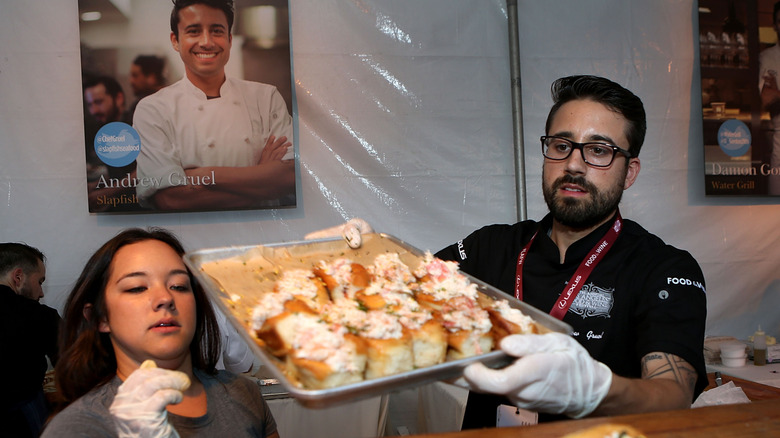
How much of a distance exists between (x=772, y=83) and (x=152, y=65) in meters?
4.63

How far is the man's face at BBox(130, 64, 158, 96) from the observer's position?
355 cm

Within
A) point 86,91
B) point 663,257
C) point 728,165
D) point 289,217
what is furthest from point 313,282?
point 728,165

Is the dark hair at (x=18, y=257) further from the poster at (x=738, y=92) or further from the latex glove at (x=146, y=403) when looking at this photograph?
the poster at (x=738, y=92)

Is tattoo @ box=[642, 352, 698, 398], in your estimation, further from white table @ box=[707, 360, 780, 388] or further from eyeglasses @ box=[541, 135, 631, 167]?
white table @ box=[707, 360, 780, 388]

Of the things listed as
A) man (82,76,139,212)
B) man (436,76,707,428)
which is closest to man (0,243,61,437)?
man (82,76,139,212)

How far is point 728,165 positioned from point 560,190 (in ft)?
9.64

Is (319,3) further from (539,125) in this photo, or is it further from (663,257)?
(663,257)

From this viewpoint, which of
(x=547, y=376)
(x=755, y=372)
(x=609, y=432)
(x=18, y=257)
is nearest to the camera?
(x=609, y=432)

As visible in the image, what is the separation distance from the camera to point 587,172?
7.00 ft

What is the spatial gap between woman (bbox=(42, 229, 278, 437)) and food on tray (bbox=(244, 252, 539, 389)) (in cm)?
42

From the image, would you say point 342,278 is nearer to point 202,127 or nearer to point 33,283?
point 202,127

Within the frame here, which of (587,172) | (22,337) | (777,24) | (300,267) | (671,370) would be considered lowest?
(22,337)

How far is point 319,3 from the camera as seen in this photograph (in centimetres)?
383

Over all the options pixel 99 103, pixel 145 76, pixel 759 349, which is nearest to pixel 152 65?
pixel 145 76
